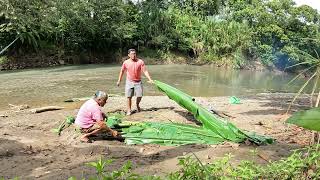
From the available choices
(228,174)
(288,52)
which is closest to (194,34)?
(288,52)

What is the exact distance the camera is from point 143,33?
1495 inches

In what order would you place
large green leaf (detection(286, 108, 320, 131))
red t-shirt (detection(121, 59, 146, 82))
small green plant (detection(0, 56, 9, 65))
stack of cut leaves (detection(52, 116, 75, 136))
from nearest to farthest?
large green leaf (detection(286, 108, 320, 131)) → stack of cut leaves (detection(52, 116, 75, 136)) → red t-shirt (detection(121, 59, 146, 82)) → small green plant (detection(0, 56, 9, 65))

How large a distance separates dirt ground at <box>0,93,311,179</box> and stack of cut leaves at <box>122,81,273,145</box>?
209mm

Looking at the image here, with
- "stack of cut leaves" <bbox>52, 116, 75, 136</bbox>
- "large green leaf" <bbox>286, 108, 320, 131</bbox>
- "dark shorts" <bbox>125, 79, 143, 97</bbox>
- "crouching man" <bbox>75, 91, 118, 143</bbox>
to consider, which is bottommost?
"stack of cut leaves" <bbox>52, 116, 75, 136</bbox>

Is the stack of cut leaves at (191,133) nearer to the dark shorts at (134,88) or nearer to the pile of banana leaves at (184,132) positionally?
the pile of banana leaves at (184,132)

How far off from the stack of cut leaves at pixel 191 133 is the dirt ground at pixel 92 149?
0.21 m

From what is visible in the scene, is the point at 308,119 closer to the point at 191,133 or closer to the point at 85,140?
the point at 85,140

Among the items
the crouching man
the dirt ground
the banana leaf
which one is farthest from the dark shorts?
the crouching man

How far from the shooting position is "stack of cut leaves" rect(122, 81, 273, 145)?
733 cm

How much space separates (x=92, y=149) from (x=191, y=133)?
196 centimetres

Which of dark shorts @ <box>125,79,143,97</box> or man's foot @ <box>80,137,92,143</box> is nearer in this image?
man's foot @ <box>80,137,92,143</box>

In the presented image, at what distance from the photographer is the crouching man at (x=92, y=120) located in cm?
729

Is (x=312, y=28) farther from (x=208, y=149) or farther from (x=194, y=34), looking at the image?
(x=208, y=149)

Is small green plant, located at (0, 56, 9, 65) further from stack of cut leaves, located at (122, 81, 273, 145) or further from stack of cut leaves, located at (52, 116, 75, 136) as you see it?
stack of cut leaves, located at (122, 81, 273, 145)
